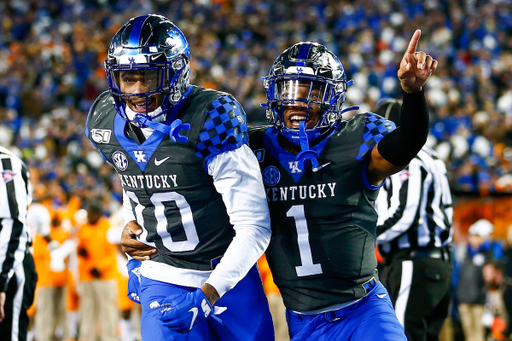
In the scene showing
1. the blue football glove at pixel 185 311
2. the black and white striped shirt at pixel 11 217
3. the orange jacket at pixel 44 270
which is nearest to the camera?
the blue football glove at pixel 185 311

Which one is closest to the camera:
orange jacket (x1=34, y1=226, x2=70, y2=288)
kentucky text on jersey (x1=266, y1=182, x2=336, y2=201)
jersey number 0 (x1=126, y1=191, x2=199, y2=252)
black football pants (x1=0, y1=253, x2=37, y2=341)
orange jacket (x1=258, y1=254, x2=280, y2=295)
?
jersey number 0 (x1=126, y1=191, x2=199, y2=252)

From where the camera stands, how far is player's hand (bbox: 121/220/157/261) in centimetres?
272

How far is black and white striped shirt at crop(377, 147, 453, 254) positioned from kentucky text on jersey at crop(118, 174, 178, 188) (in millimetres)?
2174

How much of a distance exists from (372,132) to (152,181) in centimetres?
96

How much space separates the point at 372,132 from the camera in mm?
2646

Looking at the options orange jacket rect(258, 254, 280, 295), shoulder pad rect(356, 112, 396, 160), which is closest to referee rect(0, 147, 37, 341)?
shoulder pad rect(356, 112, 396, 160)

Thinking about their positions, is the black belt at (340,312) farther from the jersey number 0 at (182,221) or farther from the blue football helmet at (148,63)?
the blue football helmet at (148,63)

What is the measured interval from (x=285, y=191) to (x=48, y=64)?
44.9 ft

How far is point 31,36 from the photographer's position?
1598 centimetres

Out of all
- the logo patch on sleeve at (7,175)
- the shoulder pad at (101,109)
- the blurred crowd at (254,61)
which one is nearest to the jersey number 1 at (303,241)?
the shoulder pad at (101,109)

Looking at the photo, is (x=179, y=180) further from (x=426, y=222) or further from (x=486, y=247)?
(x=486, y=247)

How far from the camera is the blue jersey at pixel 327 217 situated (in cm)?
266

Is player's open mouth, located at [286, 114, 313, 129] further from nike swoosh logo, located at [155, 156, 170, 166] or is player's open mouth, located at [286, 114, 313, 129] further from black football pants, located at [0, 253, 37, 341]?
black football pants, located at [0, 253, 37, 341]

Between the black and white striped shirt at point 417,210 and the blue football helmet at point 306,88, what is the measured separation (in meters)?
1.68
